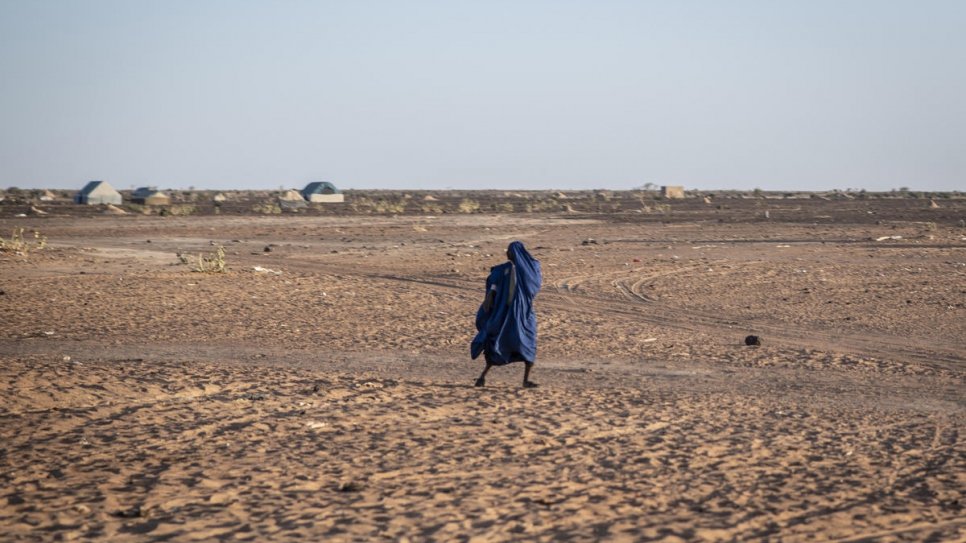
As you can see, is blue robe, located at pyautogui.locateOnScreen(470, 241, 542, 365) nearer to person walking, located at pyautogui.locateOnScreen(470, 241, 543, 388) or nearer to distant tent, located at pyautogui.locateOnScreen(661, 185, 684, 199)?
person walking, located at pyautogui.locateOnScreen(470, 241, 543, 388)

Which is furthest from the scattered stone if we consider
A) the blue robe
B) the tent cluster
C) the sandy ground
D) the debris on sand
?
the tent cluster

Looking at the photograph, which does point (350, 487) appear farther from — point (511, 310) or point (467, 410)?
point (511, 310)

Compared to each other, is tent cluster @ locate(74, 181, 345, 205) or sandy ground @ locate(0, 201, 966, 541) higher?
tent cluster @ locate(74, 181, 345, 205)

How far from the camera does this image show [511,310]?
10.9 m

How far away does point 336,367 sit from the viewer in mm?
12750

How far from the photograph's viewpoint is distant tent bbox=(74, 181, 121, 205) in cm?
6334

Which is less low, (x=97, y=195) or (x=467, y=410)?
(x=97, y=195)

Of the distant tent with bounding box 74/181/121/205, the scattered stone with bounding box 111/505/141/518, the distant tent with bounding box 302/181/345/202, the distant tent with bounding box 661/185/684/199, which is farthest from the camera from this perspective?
the distant tent with bounding box 661/185/684/199

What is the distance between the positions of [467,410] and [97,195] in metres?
58.0

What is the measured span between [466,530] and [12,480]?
320 cm

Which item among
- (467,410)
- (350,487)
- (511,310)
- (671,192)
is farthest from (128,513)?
(671,192)

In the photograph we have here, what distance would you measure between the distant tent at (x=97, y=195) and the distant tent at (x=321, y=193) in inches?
475

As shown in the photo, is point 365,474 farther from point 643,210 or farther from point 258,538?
point 643,210

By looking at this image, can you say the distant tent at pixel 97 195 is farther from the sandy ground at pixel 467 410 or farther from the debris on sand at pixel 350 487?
the debris on sand at pixel 350 487
